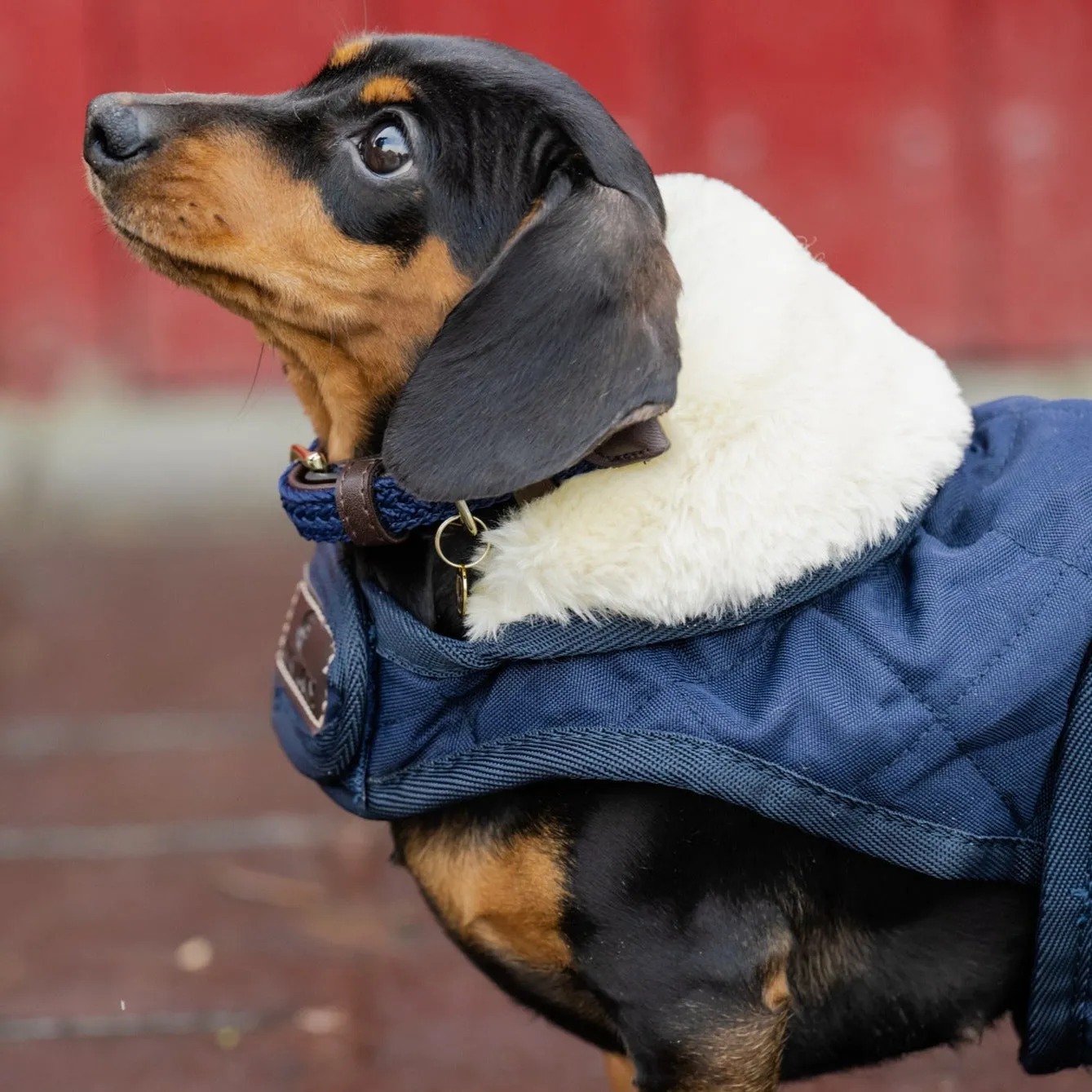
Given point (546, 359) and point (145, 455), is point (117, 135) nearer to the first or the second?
point (546, 359)

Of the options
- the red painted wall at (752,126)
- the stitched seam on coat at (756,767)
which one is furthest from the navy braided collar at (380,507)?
the red painted wall at (752,126)

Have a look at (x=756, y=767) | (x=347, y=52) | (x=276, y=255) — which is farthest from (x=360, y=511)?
(x=347, y=52)

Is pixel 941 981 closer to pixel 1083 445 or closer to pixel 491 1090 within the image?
pixel 1083 445

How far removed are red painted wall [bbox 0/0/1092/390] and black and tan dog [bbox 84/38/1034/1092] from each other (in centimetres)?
515

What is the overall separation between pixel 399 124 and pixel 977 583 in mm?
1069

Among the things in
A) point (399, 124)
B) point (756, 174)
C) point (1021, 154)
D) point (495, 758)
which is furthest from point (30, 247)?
point (495, 758)

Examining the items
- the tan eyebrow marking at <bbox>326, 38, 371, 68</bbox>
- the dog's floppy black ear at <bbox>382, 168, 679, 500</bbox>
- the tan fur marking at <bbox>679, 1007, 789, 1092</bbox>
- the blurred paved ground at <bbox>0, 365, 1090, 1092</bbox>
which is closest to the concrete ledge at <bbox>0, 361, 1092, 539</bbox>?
the blurred paved ground at <bbox>0, 365, 1090, 1092</bbox>

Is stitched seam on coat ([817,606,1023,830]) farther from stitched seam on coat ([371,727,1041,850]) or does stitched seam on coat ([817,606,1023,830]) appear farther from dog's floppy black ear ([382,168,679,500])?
dog's floppy black ear ([382,168,679,500])

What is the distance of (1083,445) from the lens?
6.88ft

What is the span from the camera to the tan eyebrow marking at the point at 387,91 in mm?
2191

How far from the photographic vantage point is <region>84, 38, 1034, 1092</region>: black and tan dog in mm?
1931

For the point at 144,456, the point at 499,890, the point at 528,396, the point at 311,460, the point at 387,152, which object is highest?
the point at 387,152

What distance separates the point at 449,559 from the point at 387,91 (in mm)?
718

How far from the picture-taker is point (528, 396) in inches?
75.6
